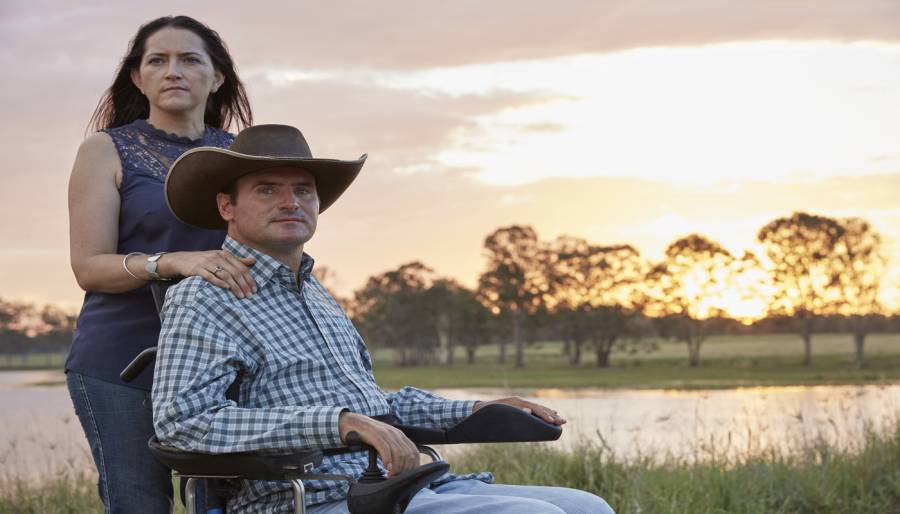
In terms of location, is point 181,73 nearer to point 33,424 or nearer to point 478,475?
point 478,475

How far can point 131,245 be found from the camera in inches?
121

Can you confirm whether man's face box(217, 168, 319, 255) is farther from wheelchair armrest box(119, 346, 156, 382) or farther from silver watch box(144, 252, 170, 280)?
wheelchair armrest box(119, 346, 156, 382)

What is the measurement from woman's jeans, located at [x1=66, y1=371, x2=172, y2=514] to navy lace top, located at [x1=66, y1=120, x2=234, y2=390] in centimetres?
4

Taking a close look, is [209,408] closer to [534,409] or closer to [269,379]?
[269,379]

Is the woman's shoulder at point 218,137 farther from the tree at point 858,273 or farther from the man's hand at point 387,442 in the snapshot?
the tree at point 858,273

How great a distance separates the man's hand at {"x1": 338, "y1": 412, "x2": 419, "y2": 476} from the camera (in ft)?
7.52

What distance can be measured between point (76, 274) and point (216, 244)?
0.42 metres

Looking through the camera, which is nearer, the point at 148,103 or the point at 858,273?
the point at 148,103

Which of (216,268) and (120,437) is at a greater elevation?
(216,268)

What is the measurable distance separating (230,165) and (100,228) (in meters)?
0.49

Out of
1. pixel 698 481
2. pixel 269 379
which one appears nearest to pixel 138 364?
pixel 269 379

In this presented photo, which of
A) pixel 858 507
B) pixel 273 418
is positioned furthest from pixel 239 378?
pixel 858 507

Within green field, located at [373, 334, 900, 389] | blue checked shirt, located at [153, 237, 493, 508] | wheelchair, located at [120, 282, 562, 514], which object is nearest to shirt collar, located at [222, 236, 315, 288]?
blue checked shirt, located at [153, 237, 493, 508]

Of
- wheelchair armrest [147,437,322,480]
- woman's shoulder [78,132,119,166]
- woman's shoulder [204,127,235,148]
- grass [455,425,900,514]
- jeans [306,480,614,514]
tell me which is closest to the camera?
wheelchair armrest [147,437,322,480]
